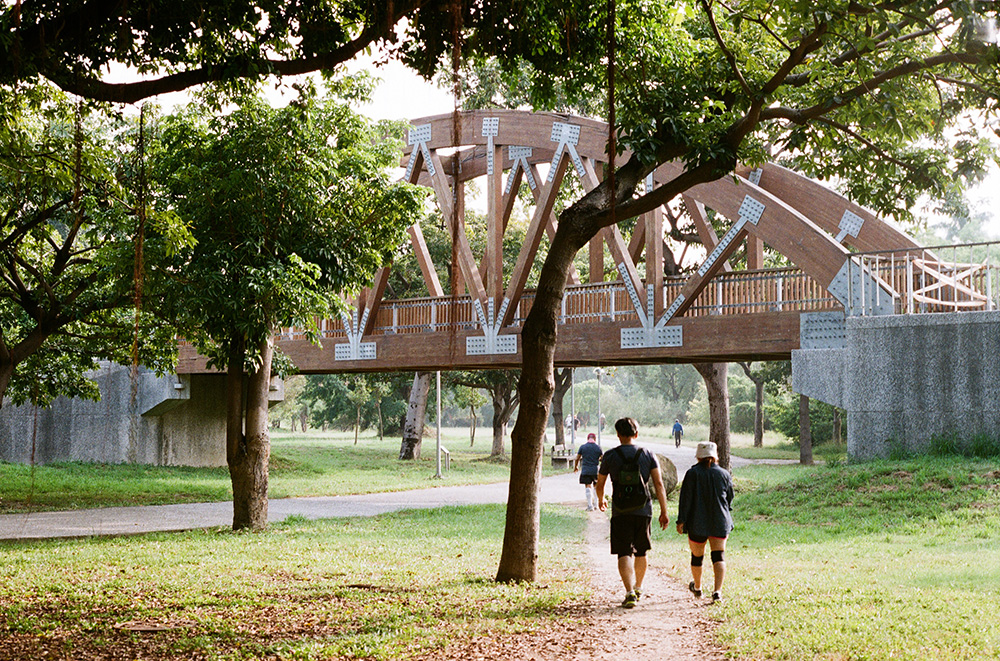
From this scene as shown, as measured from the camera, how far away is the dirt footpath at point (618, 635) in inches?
245

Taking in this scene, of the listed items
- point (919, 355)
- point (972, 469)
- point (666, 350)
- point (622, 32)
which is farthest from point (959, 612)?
point (666, 350)

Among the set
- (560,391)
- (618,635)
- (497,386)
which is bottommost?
(618,635)

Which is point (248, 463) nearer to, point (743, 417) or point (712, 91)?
point (712, 91)

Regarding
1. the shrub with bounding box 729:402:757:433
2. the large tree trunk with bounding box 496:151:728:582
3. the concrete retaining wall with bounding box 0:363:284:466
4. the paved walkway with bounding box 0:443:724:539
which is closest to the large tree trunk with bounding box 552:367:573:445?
the concrete retaining wall with bounding box 0:363:284:466

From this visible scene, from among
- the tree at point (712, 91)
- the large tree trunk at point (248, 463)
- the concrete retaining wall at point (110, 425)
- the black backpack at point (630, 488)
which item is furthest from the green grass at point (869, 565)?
the concrete retaining wall at point (110, 425)

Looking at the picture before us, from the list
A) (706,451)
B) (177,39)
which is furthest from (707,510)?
(177,39)

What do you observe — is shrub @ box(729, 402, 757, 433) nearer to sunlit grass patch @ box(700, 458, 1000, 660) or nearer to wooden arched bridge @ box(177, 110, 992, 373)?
wooden arched bridge @ box(177, 110, 992, 373)

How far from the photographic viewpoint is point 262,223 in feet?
44.4

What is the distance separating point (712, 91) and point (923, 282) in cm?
897

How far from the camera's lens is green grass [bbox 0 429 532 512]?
2014cm

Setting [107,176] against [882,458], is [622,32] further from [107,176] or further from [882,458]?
[882,458]

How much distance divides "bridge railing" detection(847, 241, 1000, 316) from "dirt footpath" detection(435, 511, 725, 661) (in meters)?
9.77

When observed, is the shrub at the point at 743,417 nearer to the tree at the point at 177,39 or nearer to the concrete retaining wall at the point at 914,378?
the concrete retaining wall at the point at 914,378

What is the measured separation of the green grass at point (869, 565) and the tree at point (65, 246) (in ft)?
21.0
